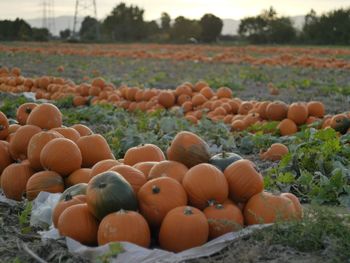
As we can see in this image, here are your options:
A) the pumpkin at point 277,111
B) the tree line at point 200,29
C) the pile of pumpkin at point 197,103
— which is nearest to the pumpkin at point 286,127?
the pile of pumpkin at point 197,103

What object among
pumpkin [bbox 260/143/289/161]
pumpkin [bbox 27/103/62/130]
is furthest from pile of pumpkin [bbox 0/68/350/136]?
pumpkin [bbox 27/103/62/130]

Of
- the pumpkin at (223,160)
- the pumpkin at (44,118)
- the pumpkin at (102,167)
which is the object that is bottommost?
the pumpkin at (102,167)

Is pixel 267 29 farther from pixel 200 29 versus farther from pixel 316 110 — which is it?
pixel 316 110

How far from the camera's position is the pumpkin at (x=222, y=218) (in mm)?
3291

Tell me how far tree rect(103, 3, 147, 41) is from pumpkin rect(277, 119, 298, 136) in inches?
2758

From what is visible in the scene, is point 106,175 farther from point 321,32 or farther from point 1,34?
point 1,34

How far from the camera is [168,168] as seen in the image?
365 centimetres

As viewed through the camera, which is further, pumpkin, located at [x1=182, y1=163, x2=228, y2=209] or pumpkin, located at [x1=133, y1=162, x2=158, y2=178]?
pumpkin, located at [x1=133, y1=162, x2=158, y2=178]

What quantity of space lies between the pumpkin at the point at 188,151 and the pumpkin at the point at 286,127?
164 inches

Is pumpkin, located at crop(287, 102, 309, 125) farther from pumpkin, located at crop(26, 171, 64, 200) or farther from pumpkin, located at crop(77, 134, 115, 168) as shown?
pumpkin, located at crop(26, 171, 64, 200)

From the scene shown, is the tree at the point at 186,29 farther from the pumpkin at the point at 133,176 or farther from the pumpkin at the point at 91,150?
the pumpkin at the point at 133,176

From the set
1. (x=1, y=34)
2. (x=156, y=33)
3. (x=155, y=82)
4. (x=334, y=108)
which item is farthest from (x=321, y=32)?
(x=334, y=108)

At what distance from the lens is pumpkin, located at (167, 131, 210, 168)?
377 centimetres

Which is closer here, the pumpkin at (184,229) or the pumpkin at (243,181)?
the pumpkin at (184,229)
